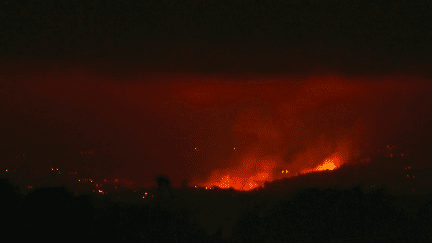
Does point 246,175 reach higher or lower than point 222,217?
higher

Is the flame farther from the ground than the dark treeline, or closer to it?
farther from the ground

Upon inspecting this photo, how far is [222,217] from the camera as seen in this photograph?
1.38 meters

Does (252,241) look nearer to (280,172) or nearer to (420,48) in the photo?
(280,172)

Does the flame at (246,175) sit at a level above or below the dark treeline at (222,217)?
above

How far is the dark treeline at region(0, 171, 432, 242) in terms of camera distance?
4.24 ft

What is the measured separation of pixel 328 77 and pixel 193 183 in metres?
0.88

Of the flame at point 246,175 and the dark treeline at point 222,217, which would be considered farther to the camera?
the flame at point 246,175

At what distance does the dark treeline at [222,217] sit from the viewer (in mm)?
1291

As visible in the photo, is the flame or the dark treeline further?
the flame

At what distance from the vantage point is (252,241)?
4.33 ft

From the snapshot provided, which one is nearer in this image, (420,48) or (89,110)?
(420,48)

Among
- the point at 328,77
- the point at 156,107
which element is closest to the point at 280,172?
the point at 328,77

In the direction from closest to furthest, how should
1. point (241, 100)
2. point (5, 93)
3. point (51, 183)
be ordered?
point (51, 183)
point (5, 93)
point (241, 100)

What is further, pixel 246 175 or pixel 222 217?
pixel 246 175
